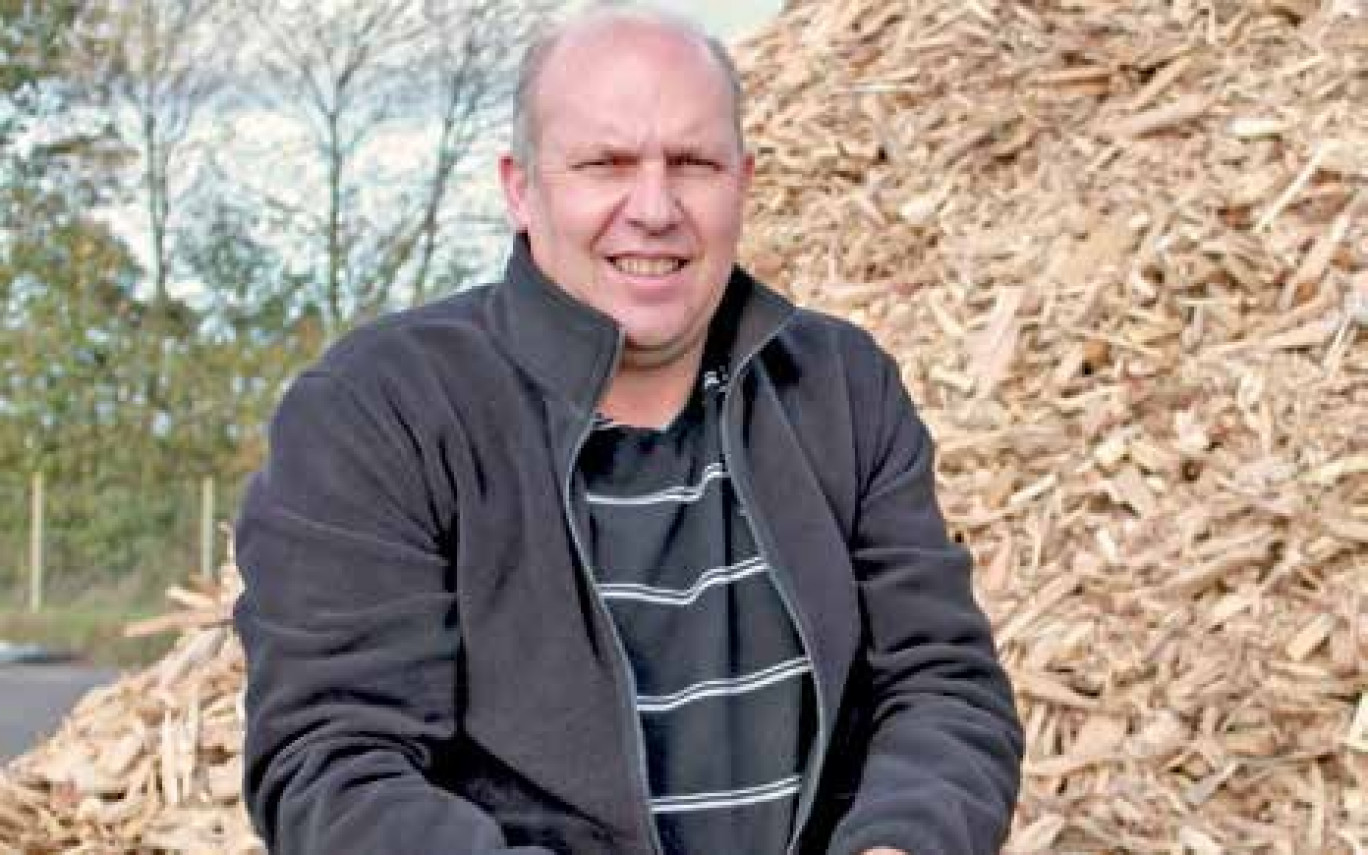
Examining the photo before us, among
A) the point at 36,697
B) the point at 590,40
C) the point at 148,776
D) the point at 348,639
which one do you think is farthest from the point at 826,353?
the point at 36,697

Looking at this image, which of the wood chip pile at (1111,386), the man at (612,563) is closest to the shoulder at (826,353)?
the man at (612,563)

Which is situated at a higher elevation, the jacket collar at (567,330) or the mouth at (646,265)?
the mouth at (646,265)

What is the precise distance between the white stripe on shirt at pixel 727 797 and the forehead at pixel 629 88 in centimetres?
70

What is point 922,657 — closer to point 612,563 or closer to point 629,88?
point 612,563

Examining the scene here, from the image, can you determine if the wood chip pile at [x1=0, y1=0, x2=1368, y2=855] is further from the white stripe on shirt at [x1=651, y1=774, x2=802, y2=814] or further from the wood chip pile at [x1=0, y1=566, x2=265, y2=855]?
the white stripe on shirt at [x1=651, y1=774, x2=802, y2=814]

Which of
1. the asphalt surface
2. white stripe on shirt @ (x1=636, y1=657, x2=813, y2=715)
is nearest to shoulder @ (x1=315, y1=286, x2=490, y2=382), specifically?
white stripe on shirt @ (x1=636, y1=657, x2=813, y2=715)

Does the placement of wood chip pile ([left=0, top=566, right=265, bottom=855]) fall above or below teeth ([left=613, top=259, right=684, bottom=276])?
below

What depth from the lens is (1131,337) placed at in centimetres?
593

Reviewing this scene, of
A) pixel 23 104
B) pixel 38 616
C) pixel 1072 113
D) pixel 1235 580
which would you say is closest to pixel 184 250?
pixel 23 104

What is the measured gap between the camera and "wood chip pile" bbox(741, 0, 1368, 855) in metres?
4.68

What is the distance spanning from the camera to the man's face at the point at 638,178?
2395mm

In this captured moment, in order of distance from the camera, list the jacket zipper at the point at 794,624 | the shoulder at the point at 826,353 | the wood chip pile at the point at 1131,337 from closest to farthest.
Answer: the jacket zipper at the point at 794,624
the shoulder at the point at 826,353
the wood chip pile at the point at 1131,337

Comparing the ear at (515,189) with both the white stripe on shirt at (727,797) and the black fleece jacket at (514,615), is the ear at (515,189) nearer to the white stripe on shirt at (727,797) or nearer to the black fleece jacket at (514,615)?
the black fleece jacket at (514,615)

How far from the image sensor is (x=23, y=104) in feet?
60.0
